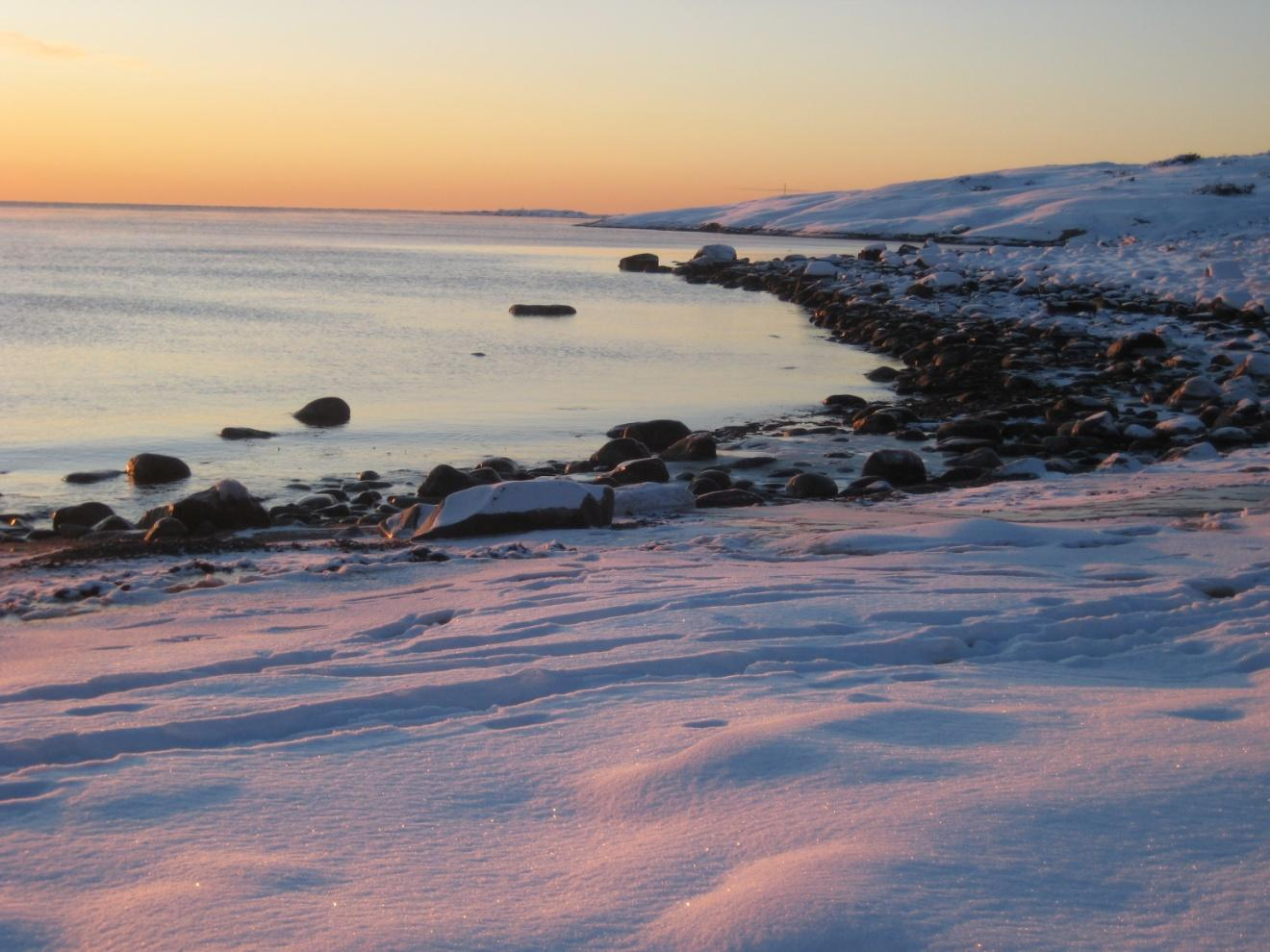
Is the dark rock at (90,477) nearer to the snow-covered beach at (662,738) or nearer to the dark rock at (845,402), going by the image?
the snow-covered beach at (662,738)

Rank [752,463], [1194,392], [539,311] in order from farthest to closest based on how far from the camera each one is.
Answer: [539,311] → [1194,392] → [752,463]

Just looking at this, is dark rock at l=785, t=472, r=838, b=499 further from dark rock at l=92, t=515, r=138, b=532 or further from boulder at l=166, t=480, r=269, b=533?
dark rock at l=92, t=515, r=138, b=532

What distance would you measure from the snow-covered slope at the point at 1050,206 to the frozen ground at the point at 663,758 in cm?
4211

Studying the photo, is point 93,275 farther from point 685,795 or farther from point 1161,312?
point 685,795

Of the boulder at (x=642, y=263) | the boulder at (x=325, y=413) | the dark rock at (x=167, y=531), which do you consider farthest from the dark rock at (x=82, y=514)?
the boulder at (x=642, y=263)

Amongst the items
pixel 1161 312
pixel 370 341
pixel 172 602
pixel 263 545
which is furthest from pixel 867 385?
pixel 172 602

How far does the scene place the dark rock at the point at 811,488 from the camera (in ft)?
28.9

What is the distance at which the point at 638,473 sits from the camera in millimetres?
9297

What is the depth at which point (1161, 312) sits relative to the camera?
21.3 m

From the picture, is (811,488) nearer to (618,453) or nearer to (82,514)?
(618,453)

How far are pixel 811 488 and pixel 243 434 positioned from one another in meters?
6.00

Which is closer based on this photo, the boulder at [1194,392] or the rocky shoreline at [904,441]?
the rocky shoreline at [904,441]

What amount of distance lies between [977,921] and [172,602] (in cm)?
467

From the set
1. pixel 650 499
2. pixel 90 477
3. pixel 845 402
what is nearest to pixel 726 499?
pixel 650 499
